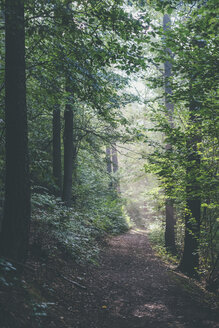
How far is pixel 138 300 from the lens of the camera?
6199 mm

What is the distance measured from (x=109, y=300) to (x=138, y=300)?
30.8 inches

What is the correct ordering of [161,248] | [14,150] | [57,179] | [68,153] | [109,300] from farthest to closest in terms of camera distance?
[161,248]
[68,153]
[109,300]
[57,179]
[14,150]

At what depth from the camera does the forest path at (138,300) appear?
4.93 m

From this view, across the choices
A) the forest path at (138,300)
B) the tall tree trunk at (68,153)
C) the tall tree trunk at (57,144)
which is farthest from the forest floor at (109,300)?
the tall tree trunk at (57,144)

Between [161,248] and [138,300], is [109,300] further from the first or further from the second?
[161,248]

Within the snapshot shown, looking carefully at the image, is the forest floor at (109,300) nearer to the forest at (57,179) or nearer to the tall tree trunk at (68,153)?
the forest at (57,179)

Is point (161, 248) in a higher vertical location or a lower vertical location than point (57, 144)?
lower

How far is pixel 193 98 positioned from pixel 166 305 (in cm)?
494

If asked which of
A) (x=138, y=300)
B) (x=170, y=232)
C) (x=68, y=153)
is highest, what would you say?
(x=68, y=153)

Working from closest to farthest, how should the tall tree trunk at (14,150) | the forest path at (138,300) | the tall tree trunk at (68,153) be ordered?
the tall tree trunk at (14,150)
the forest path at (138,300)
the tall tree trunk at (68,153)

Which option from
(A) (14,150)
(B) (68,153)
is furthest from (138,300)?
(B) (68,153)

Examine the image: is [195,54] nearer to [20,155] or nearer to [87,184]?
[20,155]

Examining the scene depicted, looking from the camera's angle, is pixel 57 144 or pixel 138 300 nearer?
pixel 138 300

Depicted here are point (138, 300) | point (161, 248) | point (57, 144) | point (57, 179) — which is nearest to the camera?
point (57, 179)
